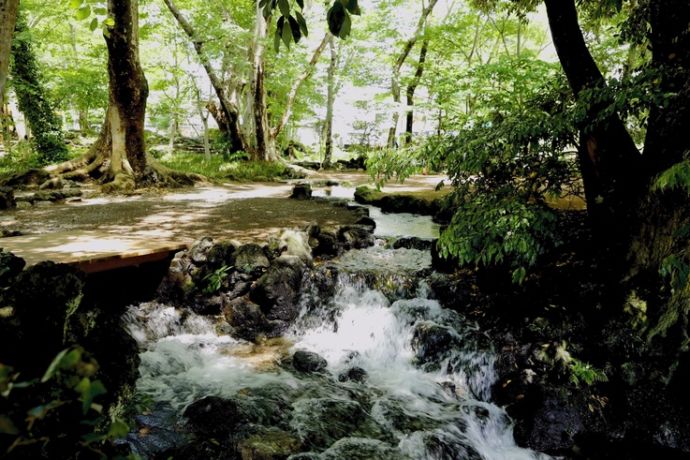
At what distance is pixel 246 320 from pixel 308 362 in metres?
1.30

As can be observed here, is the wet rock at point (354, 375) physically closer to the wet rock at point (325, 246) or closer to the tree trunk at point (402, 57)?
the wet rock at point (325, 246)

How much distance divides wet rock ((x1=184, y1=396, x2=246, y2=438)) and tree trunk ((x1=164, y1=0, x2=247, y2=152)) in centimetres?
1454

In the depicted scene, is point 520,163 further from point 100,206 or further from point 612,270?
point 100,206

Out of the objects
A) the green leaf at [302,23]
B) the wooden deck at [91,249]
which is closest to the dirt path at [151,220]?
the wooden deck at [91,249]

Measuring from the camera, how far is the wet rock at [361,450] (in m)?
3.58

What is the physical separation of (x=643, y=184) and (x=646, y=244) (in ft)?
2.07

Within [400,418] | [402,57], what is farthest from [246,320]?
[402,57]

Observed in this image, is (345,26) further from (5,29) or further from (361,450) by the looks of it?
(361,450)

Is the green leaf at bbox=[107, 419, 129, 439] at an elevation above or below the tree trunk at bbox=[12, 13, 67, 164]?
below

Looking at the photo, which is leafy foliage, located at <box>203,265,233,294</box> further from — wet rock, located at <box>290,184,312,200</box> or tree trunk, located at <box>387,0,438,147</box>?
tree trunk, located at <box>387,0,438,147</box>

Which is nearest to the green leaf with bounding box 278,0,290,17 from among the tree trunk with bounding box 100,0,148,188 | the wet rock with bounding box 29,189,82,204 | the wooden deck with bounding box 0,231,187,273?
the wooden deck with bounding box 0,231,187,273

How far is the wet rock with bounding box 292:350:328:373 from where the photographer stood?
4.93 meters

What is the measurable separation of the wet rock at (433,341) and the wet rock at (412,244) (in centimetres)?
267

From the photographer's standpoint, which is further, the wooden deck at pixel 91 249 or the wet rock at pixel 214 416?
the wooden deck at pixel 91 249
